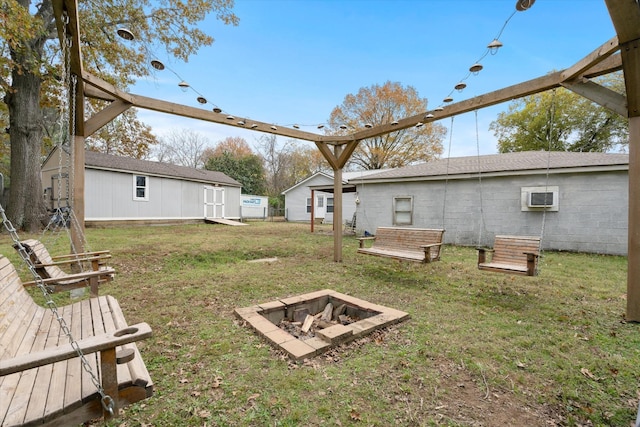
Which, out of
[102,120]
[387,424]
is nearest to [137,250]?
[102,120]

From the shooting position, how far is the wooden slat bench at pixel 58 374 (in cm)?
124

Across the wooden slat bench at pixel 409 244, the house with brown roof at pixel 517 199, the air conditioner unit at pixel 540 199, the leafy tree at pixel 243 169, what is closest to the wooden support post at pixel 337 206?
the wooden slat bench at pixel 409 244

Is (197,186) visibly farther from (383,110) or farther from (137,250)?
(383,110)

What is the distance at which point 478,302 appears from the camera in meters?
4.26

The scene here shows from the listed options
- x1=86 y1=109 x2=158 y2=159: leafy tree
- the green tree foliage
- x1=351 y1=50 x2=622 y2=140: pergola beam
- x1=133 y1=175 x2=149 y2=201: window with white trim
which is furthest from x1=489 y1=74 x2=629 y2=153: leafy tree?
x1=133 y1=175 x2=149 y2=201: window with white trim

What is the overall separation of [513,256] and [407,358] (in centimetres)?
322

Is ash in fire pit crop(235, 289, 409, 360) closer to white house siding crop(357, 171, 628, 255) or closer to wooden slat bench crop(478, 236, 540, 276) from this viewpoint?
wooden slat bench crop(478, 236, 540, 276)

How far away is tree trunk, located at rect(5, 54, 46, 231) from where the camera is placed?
9414 millimetres

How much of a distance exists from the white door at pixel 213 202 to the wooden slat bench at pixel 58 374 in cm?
1622

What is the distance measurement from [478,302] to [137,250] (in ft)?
25.2

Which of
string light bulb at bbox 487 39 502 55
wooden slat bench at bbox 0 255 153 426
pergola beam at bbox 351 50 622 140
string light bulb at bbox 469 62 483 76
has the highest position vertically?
string light bulb at bbox 487 39 502 55

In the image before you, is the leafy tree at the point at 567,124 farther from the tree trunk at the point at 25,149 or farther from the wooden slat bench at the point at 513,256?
the tree trunk at the point at 25,149

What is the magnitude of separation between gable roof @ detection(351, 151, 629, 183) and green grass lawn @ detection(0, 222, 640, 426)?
407 centimetres

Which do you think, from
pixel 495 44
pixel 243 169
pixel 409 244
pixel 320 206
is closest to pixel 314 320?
pixel 409 244
